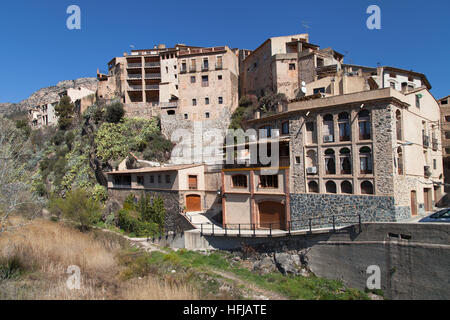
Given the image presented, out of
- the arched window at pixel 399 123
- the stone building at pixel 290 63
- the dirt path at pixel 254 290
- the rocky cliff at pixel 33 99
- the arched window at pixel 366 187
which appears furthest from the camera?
the rocky cliff at pixel 33 99

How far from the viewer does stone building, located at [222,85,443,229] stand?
1839cm

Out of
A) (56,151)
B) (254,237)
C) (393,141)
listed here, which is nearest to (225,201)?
(254,237)

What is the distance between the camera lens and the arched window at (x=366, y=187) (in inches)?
742

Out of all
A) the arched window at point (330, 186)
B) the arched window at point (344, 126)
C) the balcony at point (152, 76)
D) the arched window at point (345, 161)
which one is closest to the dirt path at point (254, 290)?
the arched window at point (330, 186)

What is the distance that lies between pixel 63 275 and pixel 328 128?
19.2 meters

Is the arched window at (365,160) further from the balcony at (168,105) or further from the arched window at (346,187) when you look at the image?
the balcony at (168,105)

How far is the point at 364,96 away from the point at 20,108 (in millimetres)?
148393

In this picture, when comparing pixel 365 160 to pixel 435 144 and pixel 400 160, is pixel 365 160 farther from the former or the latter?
pixel 435 144

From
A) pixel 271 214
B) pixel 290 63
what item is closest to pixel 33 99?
pixel 290 63

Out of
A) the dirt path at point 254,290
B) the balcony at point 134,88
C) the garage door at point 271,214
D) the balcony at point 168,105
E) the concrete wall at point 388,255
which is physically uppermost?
the balcony at point 134,88

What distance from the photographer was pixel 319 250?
59.9ft

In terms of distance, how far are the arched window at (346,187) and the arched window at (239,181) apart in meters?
7.76

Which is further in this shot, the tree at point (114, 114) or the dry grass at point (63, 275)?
the tree at point (114, 114)

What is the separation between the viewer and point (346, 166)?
2016 cm
